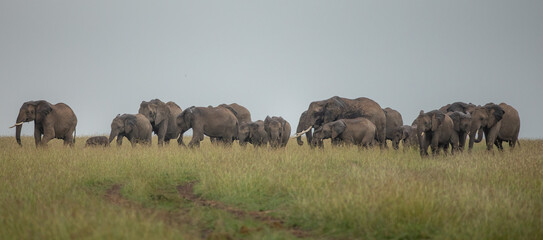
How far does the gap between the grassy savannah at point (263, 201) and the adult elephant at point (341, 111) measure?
284 inches

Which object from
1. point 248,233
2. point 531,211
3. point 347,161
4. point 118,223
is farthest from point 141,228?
point 347,161

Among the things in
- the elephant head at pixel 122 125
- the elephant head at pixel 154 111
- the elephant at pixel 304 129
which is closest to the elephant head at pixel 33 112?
the elephant head at pixel 122 125

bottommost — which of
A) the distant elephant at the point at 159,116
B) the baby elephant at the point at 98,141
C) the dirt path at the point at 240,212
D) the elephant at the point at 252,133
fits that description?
the dirt path at the point at 240,212

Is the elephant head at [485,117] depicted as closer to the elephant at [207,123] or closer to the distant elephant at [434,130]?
the distant elephant at [434,130]

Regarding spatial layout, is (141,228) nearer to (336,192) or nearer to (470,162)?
(336,192)

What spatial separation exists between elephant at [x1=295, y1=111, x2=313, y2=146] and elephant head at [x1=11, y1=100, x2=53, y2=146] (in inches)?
382

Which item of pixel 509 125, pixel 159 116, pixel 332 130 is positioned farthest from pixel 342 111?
pixel 159 116

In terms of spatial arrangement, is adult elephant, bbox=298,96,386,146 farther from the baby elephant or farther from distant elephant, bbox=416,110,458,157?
the baby elephant

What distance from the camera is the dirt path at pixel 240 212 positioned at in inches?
291

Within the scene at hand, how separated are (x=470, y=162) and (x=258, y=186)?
6.56 m

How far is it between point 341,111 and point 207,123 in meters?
5.51

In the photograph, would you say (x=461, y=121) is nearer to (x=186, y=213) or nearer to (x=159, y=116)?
(x=186, y=213)

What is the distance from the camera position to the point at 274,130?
19234 millimetres

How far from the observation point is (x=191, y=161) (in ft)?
44.3
